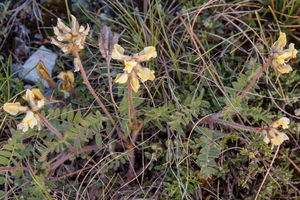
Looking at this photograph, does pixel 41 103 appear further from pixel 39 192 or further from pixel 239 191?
pixel 239 191

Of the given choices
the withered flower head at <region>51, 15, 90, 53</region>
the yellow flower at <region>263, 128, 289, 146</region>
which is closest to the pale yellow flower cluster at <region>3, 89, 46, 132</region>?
the withered flower head at <region>51, 15, 90, 53</region>

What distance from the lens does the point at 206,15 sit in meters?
3.18

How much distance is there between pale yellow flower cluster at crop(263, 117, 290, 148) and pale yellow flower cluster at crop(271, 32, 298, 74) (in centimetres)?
41

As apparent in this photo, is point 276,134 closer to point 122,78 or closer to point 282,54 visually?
point 282,54

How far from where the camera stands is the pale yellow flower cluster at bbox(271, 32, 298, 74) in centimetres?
195

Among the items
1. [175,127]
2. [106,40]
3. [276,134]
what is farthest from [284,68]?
[106,40]

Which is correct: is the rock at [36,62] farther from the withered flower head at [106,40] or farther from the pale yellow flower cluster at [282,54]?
the pale yellow flower cluster at [282,54]

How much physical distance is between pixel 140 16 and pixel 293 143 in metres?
2.37

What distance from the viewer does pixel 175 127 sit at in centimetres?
243

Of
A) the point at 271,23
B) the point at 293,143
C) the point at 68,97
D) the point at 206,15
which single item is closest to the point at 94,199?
the point at 68,97

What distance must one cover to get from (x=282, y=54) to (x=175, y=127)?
112 centimetres

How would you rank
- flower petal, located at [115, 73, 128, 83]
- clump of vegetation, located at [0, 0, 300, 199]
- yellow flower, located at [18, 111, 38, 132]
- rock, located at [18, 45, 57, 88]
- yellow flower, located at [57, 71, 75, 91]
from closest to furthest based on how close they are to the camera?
flower petal, located at [115, 73, 128, 83] → yellow flower, located at [18, 111, 38, 132] → clump of vegetation, located at [0, 0, 300, 199] → yellow flower, located at [57, 71, 75, 91] → rock, located at [18, 45, 57, 88]

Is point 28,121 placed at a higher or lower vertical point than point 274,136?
higher

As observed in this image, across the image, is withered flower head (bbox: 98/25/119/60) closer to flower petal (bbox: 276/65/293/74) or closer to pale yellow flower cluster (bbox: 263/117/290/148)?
flower petal (bbox: 276/65/293/74)
